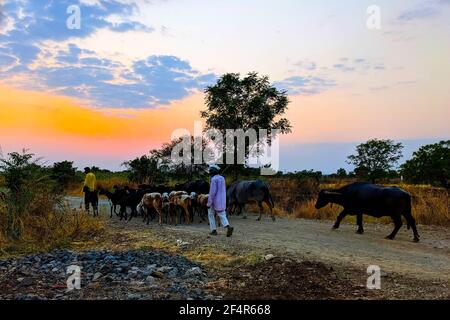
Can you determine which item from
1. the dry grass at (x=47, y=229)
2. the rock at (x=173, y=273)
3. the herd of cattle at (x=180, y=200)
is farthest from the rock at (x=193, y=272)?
the herd of cattle at (x=180, y=200)

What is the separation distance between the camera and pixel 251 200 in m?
17.2

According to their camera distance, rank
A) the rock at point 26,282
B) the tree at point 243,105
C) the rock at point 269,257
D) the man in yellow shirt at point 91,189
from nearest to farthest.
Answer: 1. the rock at point 26,282
2. the rock at point 269,257
3. the man in yellow shirt at point 91,189
4. the tree at point 243,105

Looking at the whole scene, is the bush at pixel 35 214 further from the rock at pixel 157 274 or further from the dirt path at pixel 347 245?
the rock at pixel 157 274

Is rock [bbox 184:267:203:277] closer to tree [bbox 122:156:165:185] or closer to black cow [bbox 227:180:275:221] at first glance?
black cow [bbox 227:180:275:221]

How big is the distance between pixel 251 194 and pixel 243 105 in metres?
9.40

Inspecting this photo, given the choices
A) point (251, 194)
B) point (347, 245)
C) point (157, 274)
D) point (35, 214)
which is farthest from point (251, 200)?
point (157, 274)

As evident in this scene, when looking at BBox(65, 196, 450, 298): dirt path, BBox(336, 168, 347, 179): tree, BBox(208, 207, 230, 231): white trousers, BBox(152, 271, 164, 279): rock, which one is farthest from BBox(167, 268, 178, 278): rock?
Result: BBox(336, 168, 347, 179): tree

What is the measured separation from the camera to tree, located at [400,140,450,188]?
25844mm

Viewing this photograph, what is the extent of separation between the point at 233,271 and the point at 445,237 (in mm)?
7743

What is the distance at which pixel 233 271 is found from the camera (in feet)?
28.5

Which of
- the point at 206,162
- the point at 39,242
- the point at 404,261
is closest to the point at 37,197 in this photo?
the point at 39,242

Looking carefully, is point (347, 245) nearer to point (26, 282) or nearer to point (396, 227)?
point (396, 227)

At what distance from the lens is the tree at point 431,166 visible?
25844 millimetres
